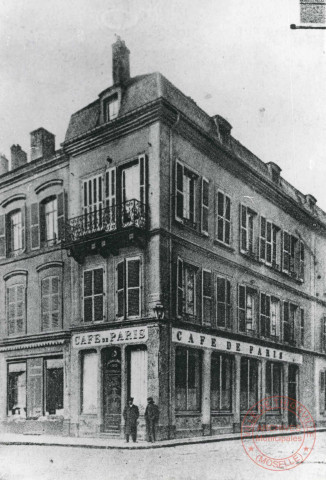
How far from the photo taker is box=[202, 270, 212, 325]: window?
61.9 feet

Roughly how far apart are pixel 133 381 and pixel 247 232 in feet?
23.5

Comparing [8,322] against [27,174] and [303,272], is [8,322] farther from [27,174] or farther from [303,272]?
[303,272]

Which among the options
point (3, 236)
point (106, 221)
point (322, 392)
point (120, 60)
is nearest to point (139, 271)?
point (106, 221)

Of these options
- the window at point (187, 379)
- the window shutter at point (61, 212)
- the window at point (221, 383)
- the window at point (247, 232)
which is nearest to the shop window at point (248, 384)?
the window at point (221, 383)

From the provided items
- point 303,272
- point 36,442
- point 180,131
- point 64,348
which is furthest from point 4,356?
point 303,272

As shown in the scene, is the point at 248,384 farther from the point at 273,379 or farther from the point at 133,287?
the point at 133,287

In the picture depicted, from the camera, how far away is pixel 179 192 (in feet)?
58.9

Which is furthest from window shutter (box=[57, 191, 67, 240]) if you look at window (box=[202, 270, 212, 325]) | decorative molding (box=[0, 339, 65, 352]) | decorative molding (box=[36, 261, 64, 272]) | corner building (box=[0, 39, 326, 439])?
window (box=[202, 270, 212, 325])

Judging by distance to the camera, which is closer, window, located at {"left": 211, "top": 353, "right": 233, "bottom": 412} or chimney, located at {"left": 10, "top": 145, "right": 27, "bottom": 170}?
window, located at {"left": 211, "top": 353, "right": 233, "bottom": 412}

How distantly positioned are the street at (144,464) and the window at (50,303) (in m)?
4.87

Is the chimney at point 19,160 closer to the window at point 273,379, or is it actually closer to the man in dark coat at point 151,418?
the man in dark coat at point 151,418

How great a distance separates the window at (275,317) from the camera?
2294 centimetres

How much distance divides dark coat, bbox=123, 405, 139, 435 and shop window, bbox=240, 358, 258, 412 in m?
5.62

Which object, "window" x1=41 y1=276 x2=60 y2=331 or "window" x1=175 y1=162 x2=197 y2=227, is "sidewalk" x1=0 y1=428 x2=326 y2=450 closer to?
"window" x1=41 y1=276 x2=60 y2=331
